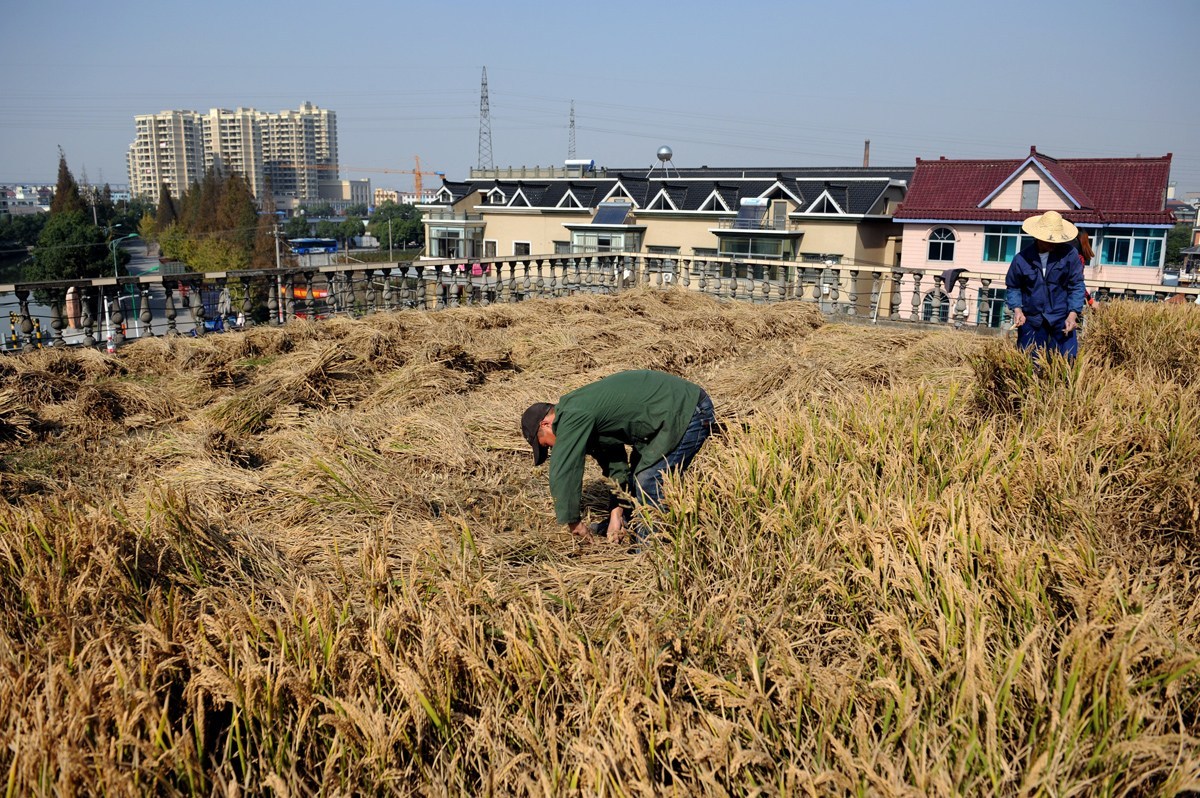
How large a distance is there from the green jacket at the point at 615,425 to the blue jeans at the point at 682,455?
3cm

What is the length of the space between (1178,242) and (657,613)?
88538 millimetres

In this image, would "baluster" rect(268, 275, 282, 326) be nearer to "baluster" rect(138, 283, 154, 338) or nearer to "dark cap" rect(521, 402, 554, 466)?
"baluster" rect(138, 283, 154, 338)

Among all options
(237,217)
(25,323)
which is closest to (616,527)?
(25,323)

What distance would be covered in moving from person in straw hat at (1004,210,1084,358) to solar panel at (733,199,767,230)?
35.5m

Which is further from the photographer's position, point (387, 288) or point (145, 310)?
point (387, 288)

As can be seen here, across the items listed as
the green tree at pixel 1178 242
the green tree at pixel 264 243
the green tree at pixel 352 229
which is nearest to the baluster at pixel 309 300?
the green tree at pixel 264 243

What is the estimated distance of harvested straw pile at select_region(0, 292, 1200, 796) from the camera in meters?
2.15

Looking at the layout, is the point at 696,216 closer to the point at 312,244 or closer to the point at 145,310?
the point at 145,310

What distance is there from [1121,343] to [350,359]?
19.5 feet

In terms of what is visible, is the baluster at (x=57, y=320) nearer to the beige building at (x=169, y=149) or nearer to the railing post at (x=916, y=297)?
the railing post at (x=916, y=297)

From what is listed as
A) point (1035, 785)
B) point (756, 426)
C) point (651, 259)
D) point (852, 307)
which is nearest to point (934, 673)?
point (1035, 785)

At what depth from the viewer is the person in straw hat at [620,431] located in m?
4.02

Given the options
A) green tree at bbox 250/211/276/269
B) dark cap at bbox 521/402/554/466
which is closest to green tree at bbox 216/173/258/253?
green tree at bbox 250/211/276/269

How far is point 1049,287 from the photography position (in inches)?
245
